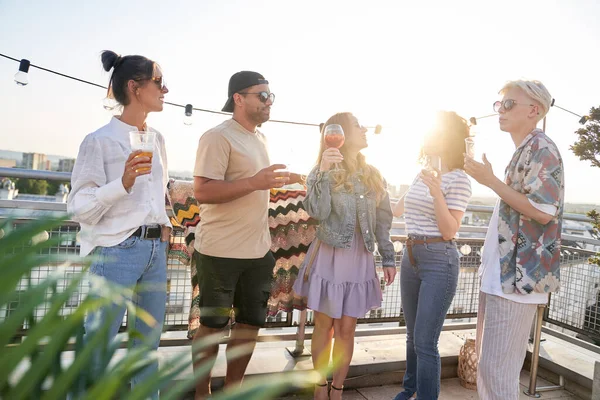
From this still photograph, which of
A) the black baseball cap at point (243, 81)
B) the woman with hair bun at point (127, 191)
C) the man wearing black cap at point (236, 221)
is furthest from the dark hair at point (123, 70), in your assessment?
the black baseball cap at point (243, 81)

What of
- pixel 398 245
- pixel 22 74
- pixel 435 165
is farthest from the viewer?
pixel 22 74

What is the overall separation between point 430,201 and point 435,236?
0.71 feet

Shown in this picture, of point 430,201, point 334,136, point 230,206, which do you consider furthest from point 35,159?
point 430,201

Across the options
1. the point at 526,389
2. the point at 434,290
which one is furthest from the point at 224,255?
the point at 526,389

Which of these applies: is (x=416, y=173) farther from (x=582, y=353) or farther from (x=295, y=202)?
(x=582, y=353)

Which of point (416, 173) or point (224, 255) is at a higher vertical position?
point (416, 173)

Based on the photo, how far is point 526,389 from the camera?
3379 mm

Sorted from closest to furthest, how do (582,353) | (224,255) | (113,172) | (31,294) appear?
(31,294)
(113,172)
(224,255)
(582,353)

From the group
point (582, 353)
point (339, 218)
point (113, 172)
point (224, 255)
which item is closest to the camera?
point (113, 172)

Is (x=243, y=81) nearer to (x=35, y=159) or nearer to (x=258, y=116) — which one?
(x=258, y=116)

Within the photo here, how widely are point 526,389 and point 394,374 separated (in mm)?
1059

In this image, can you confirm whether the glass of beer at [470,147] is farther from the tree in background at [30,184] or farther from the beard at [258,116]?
the tree in background at [30,184]

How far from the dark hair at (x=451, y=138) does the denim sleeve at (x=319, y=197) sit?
73 centimetres

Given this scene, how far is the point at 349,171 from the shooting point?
112 inches
